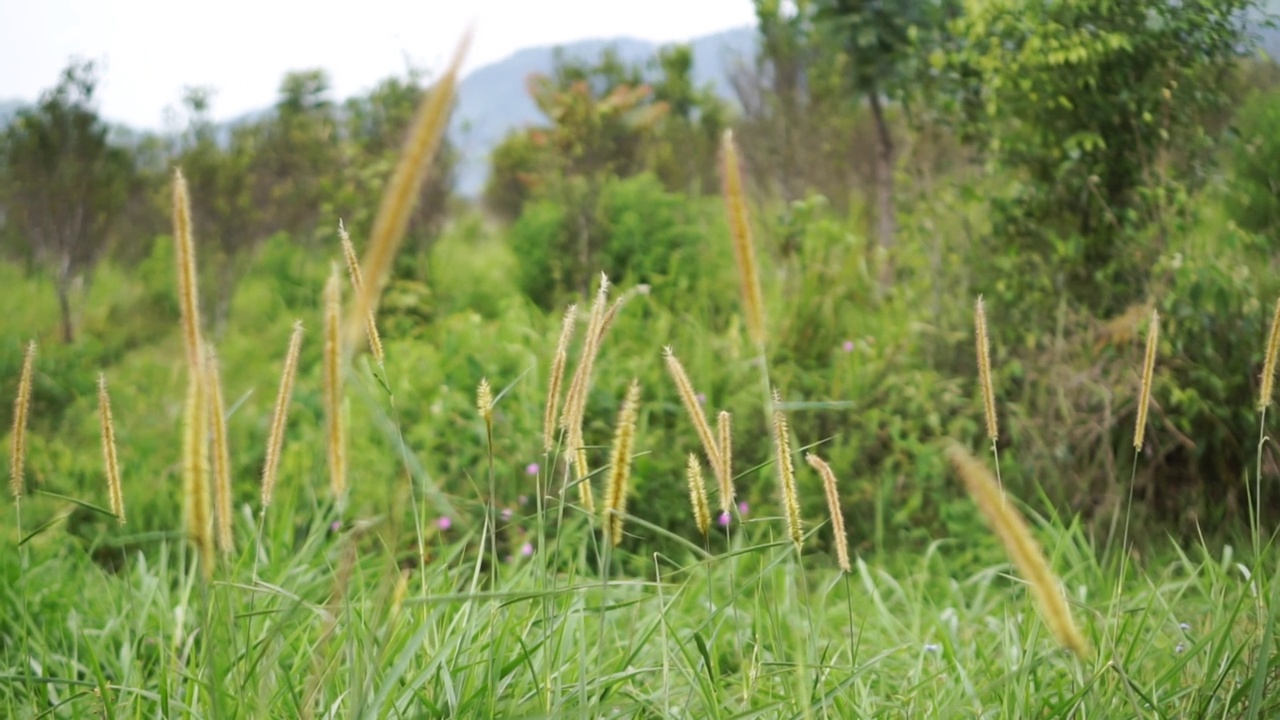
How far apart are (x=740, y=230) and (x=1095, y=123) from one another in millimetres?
3128

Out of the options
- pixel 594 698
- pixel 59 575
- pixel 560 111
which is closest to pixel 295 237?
pixel 560 111

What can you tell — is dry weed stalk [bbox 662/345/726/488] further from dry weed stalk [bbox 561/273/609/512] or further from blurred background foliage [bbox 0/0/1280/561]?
blurred background foliage [bbox 0/0/1280/561]

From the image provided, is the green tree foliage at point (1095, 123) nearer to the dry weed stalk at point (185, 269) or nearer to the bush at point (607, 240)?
the bush at point (607, 240)

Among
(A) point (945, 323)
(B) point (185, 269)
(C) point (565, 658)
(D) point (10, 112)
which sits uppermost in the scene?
(D) point (10, 112)

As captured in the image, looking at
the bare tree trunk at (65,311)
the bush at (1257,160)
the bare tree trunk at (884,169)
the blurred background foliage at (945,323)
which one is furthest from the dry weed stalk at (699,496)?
the bare tree trunk at (65,311)

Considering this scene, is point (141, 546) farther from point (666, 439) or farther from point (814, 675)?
point (814, 675)

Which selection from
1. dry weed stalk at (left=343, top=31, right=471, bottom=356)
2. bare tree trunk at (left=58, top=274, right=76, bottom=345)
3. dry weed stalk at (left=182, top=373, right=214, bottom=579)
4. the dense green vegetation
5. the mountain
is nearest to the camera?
dry weed stalk at (left=343, top=31, right=471, bottom=356)

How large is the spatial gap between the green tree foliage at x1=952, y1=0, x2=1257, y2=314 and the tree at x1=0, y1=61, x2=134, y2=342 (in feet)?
18.2

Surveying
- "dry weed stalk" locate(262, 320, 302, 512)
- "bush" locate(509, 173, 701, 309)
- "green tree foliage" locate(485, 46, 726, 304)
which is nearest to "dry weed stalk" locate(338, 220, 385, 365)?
→ "dry weed stalk" locate(262, 320, 302, 512)

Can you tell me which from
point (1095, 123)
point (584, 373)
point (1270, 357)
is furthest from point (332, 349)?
point (1095, 123)

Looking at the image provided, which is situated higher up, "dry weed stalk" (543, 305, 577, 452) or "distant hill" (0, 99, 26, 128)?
"distant hill" (0, 99, 26, 128)

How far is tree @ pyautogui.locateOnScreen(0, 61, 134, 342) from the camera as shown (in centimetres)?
651

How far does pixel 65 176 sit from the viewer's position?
6766mm

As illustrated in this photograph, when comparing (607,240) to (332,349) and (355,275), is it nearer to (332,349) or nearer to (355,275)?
(355,275)
